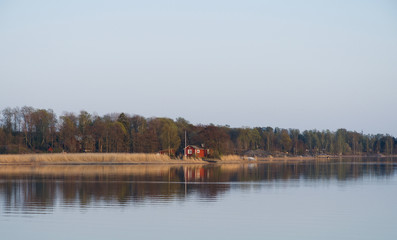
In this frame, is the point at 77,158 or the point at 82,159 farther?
the point at 82,159

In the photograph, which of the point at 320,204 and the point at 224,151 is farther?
the point at 224,151

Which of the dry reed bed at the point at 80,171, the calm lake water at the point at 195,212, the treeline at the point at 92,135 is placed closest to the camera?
the calm lake water at the point at 195,212

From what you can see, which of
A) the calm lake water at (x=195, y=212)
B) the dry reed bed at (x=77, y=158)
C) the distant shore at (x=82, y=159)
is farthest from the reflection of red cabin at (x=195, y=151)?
the calm lake water at (x=195, y=212)

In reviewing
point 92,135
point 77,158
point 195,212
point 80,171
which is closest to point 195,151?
point 92,135

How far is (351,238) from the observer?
707 inches

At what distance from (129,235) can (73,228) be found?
2662mm

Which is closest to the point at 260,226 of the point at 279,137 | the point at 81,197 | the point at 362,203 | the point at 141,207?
the point at 141,207

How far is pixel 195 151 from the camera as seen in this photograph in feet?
316

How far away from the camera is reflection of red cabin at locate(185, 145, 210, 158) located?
96.0m

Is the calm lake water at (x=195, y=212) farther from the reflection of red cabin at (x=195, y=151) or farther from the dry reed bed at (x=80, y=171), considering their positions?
the reflection of red cabin at (x=195, y=151)

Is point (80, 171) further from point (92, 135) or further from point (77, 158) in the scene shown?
point (92, 135)

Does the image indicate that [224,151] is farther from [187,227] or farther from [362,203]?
[187,227]

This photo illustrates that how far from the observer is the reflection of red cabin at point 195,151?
96.0 meters

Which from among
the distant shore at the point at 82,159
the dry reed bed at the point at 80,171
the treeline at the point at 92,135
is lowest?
the dry reed bed at the point at 80,171
